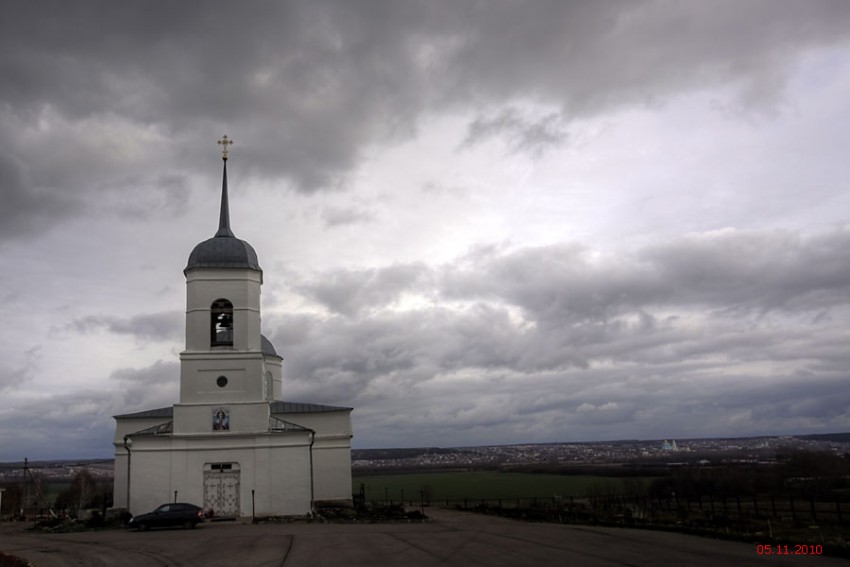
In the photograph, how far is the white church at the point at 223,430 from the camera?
32656mm

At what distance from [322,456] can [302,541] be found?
730 inches

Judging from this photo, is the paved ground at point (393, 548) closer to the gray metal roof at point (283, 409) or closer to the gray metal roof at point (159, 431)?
the gray metal roof at point (159, 431)

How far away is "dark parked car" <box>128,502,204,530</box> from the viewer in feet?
94.1

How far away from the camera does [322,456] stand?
40.2 m

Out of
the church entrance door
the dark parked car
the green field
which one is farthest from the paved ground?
the green field

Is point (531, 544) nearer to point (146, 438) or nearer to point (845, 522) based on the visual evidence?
point (845, 522)

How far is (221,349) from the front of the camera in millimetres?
33812

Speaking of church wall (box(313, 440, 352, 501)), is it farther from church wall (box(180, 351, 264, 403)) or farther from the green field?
the green field

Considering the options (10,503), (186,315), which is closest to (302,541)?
(186,315)

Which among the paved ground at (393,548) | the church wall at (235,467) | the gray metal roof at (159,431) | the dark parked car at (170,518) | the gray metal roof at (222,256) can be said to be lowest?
the paved ground at (393,548)

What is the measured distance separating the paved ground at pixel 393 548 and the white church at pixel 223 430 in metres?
5.16
